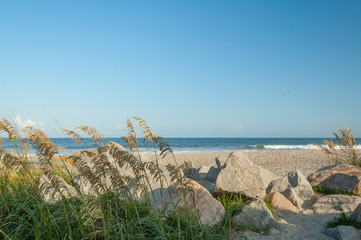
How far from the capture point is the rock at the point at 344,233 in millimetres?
5132

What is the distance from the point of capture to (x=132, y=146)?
3.66m

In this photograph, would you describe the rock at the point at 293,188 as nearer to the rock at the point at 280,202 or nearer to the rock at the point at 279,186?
the rock at the point at 279,186

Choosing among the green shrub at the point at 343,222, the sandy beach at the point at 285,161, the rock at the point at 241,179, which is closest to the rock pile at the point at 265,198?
the rock at the point at 241,179

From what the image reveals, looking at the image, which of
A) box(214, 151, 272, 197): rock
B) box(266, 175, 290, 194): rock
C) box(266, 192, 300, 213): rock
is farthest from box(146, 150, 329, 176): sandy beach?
box(214, 151, 272, 197): rock

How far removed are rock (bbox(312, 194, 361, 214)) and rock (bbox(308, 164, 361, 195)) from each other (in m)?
1.04

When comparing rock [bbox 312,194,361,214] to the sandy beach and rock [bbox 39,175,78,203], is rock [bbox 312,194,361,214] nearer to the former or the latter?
the sandy beach

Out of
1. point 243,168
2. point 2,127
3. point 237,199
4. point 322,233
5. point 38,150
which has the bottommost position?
point 322,233

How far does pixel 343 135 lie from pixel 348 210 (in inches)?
181

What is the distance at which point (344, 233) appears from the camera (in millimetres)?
5207

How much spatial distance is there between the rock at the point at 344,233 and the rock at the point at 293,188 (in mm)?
1823

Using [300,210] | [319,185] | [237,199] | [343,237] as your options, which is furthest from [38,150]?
[319,185]

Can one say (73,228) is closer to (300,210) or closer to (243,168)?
(243,168)

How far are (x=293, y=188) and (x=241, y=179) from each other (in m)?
2.60

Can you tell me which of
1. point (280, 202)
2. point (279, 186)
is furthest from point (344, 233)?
point (279, 186)
